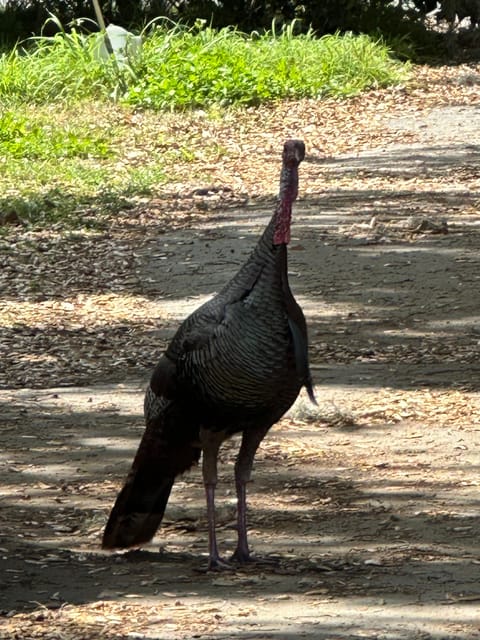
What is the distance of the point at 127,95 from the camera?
584 inches

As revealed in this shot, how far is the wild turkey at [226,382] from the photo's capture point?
4.75m

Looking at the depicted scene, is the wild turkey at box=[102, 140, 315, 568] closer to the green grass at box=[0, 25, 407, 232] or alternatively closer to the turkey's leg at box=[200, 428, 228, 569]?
the turkey's leg at box=[200, 428, 228, 569]

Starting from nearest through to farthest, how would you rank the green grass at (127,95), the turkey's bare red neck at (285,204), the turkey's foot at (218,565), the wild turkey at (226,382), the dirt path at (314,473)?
the dirt path at (314,473) → the wild turkey at (226,382) → the turkey's bare red neck at (285,204) → the turkey's foot at (218,565) → the green grass at (127,95)

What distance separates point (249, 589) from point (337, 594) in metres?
0.32

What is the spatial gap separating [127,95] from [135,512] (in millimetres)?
10189

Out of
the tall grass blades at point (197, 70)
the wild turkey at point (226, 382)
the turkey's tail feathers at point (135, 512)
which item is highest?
the tall grass blades at point (197, 70)

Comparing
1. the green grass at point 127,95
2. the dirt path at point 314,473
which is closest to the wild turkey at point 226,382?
the dirt path at point 314,473

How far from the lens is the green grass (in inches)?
474

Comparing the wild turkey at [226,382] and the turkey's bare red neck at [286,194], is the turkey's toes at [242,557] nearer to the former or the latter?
the wild turkey at [226,382]

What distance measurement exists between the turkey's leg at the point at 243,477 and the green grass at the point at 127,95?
606 cm

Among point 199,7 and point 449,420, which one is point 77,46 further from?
point 449,420

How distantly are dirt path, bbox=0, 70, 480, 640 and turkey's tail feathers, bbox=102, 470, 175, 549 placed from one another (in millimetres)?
122

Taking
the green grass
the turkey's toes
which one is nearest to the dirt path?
the turkey's toes

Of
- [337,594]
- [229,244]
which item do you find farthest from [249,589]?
[229,244]
